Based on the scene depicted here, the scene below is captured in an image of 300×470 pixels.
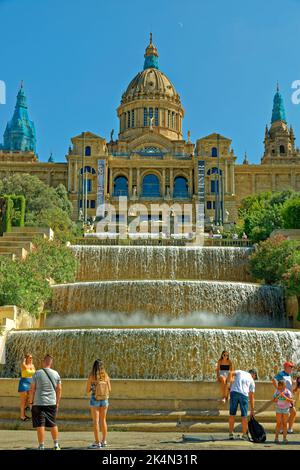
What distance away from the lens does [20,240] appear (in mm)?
29062

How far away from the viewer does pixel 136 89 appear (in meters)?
91.0

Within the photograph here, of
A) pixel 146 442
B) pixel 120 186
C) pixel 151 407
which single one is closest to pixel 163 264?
pixel 151 407

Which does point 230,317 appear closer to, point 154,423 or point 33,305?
point 33,305

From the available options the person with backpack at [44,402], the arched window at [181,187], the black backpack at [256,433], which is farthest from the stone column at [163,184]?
the person with backpack at [44,402]

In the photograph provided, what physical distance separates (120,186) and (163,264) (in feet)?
155

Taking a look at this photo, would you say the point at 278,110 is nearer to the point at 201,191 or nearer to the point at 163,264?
the point at 201,191

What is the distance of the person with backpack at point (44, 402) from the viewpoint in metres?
9.20

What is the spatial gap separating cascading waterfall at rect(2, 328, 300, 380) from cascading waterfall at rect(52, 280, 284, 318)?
613 centimetres

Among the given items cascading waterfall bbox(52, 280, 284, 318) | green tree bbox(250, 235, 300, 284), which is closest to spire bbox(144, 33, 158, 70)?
green tree bbox(250, 235, 300, 284)

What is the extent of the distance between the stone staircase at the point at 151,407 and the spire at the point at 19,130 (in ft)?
340

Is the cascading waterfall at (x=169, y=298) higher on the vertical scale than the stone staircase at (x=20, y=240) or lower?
lower

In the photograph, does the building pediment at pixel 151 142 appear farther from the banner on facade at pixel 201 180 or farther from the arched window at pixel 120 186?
the banner on facade at pixel 201 180

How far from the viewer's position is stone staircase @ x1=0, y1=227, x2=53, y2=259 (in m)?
26.2

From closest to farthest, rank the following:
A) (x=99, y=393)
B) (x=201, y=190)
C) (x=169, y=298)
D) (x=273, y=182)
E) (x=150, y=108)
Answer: (x=99, y=393) < (x=169, y=298) < (x=201, y=190) < (x=273, y=182) < (x=150, y=108)
